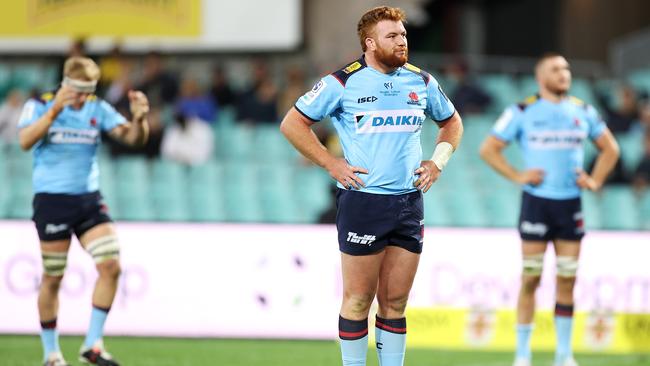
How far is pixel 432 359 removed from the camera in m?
10.3

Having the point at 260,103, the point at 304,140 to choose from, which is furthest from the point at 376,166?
the point at 260,103

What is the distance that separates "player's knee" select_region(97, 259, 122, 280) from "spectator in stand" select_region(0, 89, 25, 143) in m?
6.53

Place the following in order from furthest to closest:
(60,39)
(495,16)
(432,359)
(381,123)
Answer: (495,16)
(60,39)
(432,359)
(381,123)

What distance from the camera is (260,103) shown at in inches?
610

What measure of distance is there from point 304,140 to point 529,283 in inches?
123

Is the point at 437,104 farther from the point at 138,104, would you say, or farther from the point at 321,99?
the point at 138,104

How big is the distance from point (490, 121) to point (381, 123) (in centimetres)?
944

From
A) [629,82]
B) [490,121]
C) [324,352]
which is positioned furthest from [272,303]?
[629,82]

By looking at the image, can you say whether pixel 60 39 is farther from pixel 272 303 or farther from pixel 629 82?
pixel 629 82

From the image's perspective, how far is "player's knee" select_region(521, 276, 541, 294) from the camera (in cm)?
920

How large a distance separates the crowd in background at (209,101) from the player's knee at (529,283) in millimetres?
5472

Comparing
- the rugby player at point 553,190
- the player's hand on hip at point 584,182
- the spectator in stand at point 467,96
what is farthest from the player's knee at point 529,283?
the spectator in stand at point 467,96

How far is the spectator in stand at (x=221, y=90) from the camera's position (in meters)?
15.8

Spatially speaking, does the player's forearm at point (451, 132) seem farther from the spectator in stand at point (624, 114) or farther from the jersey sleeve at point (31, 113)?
the spectator in stand at point (624, 114)
